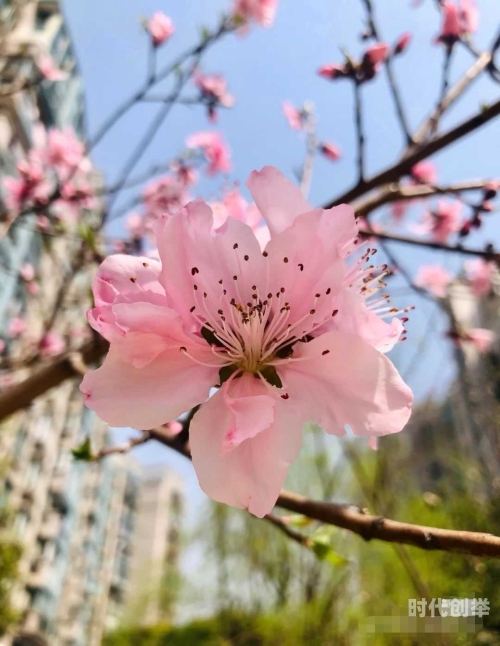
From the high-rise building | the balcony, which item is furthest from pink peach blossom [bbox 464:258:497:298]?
the balcony

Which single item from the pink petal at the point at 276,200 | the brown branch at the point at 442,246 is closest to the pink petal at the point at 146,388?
the pink petal at the point at 276,200

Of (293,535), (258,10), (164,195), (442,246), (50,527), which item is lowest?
(50,527)

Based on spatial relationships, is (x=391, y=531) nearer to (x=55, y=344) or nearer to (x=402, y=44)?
(x=402, y=44)

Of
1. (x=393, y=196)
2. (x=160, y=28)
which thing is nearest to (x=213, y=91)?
(x=160, y=28)

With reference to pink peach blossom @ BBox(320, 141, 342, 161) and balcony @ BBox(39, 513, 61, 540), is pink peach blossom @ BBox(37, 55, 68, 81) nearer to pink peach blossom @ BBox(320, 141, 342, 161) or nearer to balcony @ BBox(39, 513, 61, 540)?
pink peach blossom @ BBox(320, 141, 342, 161)

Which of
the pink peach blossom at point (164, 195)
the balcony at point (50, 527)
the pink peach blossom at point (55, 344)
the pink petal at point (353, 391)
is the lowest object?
the balcony at point (50, 527)

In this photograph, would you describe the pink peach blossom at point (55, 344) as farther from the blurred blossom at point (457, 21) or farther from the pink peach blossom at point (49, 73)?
the blurred blossom at point (457, 21)

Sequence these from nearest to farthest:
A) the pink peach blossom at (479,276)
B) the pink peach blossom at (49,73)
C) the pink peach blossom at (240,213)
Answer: the pink peach blossom at (240,213) → the pink peach blossom at (479,276) → the pink peach blossom at (49,73)

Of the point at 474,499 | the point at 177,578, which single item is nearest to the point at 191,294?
the point at 474,499
